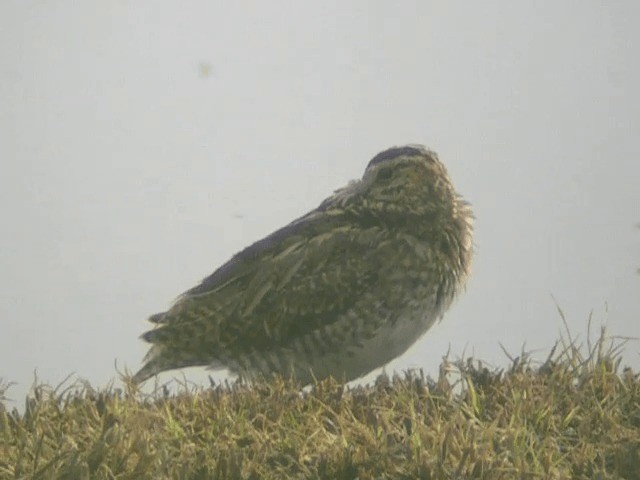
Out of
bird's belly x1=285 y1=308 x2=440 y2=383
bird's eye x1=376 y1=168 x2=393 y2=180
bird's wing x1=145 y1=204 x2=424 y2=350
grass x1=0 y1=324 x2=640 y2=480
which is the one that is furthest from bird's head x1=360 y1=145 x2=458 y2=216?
grass x1=0 y1=324 x2=640 y2=480

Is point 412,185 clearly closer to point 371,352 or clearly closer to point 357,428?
point 371,352

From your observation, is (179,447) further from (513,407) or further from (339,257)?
(339,257)

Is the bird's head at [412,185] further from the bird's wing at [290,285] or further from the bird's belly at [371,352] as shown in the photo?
the bird's belly at [371,352]

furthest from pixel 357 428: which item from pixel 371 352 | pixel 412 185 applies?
pixel 412 185

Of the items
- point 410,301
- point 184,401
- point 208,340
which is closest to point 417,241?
point 410,301

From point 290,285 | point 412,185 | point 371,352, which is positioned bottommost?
point 371,352

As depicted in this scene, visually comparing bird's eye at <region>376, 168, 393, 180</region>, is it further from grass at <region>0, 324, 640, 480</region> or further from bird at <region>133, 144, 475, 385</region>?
grass at <region>0, 324, 640, 480</region>

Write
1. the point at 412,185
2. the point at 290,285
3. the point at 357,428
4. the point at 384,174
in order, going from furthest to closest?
1. the point at 384,174
2. the point at 412,185
3. the point at 290,285
4. the point at 357,428
